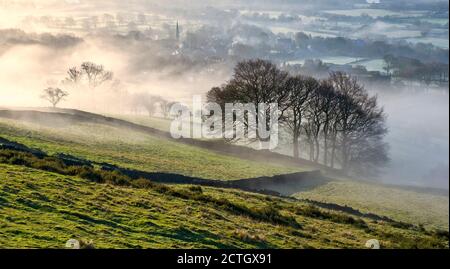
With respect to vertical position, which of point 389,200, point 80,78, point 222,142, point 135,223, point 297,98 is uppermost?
point 80,78

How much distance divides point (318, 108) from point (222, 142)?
634 inches

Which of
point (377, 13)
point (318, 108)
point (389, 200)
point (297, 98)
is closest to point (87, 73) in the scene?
point (297, 98)

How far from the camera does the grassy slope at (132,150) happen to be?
50.1 m

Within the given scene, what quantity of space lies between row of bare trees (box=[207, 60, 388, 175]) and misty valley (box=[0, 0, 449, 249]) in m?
0.27

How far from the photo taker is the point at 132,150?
194ft

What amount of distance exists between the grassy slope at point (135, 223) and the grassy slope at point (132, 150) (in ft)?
48.2

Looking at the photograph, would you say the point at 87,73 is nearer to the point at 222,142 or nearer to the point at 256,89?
the point at 222,142

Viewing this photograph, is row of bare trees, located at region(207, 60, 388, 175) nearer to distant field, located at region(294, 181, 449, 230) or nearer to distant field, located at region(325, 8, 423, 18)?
distant field, located at region(294, 181, 449, 230)

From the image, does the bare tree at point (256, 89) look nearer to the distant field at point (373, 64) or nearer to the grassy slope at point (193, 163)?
the grassy slope at point (193, 163)

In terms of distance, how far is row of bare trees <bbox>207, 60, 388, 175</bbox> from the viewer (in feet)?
253

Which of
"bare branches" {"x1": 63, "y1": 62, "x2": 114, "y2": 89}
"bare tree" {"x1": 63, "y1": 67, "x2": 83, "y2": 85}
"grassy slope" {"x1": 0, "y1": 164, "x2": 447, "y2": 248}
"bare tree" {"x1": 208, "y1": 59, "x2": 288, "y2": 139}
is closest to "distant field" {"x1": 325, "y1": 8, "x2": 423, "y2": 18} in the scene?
"bare branches" {"x1": 63, "y1": 62, "x2": 114, "y2": 89}

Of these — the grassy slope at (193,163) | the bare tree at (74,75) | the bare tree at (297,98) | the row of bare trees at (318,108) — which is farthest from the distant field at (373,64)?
the grassy slope at (193,163)
